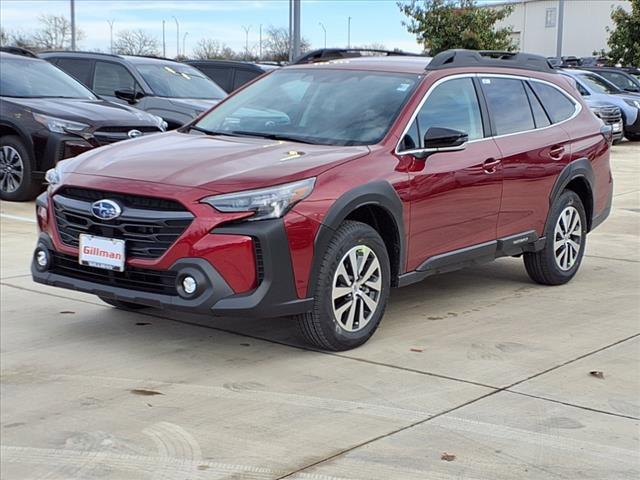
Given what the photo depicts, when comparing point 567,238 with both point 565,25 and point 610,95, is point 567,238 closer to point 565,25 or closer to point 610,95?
point 610,95

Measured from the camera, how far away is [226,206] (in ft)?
16.4

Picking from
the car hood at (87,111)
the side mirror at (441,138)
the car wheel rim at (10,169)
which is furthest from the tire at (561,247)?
the car wheel rim at (10,169)

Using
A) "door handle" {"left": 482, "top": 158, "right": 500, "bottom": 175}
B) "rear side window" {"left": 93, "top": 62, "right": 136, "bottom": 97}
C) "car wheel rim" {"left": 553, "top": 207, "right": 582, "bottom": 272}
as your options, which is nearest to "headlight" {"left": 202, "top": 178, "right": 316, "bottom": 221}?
"door handle" {"left": 482, "top": 158, "right": 500, "bottom": 175}

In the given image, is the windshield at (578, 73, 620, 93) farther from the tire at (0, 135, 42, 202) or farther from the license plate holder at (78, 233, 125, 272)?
the license plate holder at (78, 233, 125, 272)

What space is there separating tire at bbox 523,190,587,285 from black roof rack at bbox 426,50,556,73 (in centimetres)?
104

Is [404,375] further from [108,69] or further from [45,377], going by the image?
[108,69]

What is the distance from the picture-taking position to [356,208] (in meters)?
5.46

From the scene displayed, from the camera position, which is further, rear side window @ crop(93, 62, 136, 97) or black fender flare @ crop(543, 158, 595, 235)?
rear side window @ crop(93, 62, 136, 97)

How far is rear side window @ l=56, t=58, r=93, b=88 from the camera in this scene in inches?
577

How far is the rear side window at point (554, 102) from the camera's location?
24.4 ft

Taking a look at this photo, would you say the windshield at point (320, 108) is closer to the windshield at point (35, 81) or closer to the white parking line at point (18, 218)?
the white parking line at point (18, 218)

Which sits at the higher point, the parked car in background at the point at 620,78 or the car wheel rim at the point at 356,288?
the parked car in background at the point at 620,78

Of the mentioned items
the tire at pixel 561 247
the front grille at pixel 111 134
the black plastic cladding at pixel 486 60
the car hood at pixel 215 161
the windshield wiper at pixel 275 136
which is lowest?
the tire at pixel 561 247

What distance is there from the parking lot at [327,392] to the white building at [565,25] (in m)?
63.0
